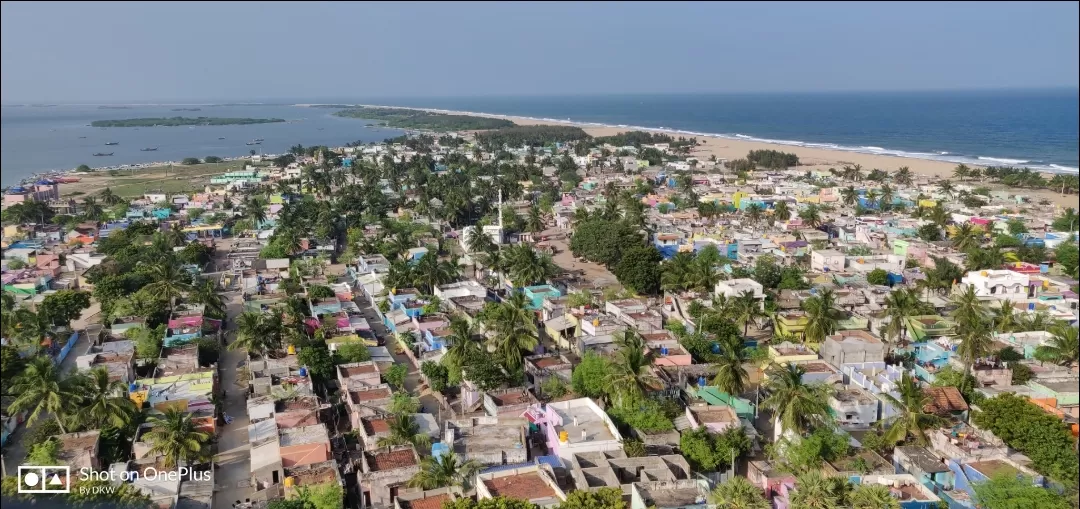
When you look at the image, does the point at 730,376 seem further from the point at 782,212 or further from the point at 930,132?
the point at 930,132

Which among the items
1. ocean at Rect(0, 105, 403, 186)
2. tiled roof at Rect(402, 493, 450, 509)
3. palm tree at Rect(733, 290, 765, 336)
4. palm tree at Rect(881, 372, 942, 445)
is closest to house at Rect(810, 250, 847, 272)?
palm tree at Rect(733, 290, 765, 336)

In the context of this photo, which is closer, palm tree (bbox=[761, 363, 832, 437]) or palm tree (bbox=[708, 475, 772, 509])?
palm tree (bbox=[708, 475, 772, 509])

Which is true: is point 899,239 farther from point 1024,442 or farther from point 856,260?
point 1024,442

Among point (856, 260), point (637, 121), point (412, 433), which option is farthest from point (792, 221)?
point (637, 121)

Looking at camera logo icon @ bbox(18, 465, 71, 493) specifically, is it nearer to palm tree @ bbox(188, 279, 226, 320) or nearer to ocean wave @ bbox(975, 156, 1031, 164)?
palm tree @ bbox(188, 279, 226, 320)

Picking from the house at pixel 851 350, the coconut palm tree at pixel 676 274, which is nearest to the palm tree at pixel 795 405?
the house at pixel 851 350

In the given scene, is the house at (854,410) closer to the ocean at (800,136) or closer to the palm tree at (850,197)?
the palm tree at (850,197)
